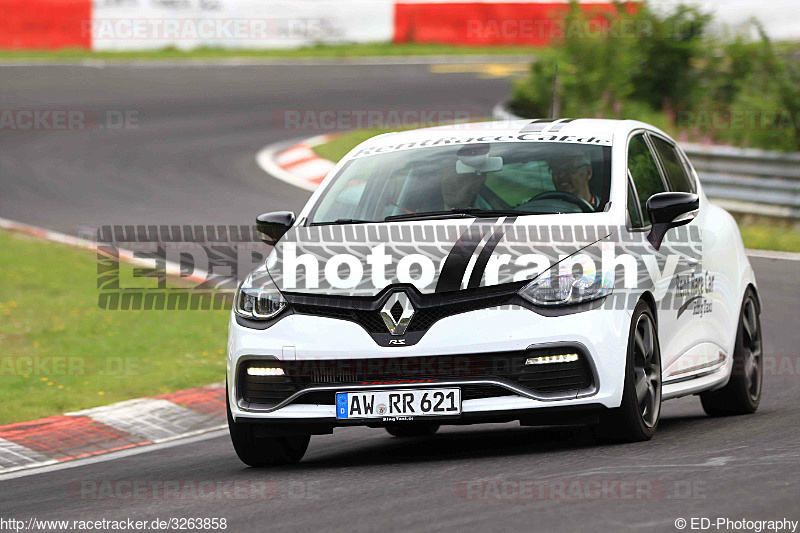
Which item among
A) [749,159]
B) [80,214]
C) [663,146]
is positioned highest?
[663,146]

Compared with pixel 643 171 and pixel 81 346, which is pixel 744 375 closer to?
pixel 643 171

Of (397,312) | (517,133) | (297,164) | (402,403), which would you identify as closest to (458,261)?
(397,312)

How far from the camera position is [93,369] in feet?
33.6

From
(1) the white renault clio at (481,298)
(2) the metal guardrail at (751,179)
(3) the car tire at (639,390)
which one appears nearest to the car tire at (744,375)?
(1) the white renault clio at (481,298)

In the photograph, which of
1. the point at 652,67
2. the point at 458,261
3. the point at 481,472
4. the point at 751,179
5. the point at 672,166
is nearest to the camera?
the point at 481,472

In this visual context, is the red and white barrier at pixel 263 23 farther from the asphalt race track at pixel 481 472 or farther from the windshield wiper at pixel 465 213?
the windshield wiper at pixel 465 213

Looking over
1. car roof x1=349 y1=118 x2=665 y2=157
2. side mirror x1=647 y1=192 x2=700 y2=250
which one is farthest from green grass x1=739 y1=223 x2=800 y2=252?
side mirror x1=647 y1=192 x2=700 y2=250

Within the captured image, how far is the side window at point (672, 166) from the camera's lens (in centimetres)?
800

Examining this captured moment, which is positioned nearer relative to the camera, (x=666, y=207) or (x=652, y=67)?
(x=666, y=207)

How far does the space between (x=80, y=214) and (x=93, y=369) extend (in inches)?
274

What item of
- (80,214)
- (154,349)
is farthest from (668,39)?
(154,349)

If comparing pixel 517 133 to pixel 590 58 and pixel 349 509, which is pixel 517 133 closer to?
pixel 349 509

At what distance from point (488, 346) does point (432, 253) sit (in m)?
0.58

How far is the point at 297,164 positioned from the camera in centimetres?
2028
